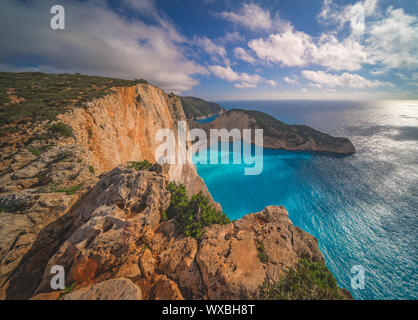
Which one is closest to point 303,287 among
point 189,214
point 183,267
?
point 183,267

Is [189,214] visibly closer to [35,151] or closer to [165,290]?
[165,290]

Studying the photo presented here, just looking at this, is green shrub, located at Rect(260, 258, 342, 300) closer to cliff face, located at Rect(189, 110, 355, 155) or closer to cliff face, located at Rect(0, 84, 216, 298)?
cliff face, located at Rect(0, 84, 216, 298)

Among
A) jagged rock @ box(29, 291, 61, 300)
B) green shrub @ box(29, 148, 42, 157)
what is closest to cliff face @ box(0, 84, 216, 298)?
green shrub @ box(29, 148, 42, 157)

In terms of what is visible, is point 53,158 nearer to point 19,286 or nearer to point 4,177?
point 4,177

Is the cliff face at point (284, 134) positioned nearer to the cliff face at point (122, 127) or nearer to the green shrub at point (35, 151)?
the cliff face at point (122, 127)

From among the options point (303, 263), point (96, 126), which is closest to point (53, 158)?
point (96, 126)
